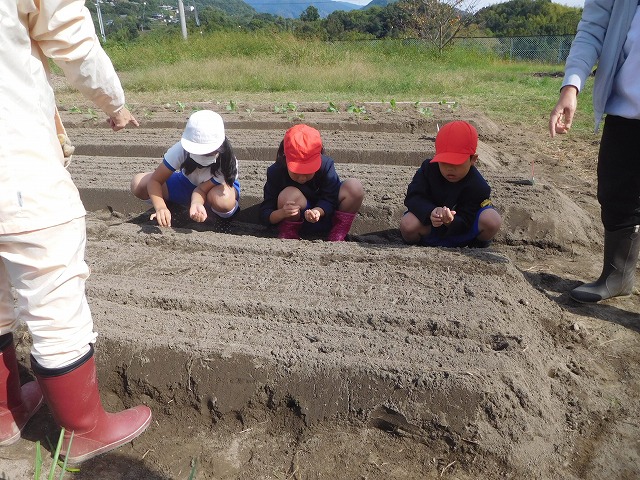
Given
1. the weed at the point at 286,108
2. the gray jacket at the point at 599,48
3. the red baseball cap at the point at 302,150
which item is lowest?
the weed at the point at 286,108

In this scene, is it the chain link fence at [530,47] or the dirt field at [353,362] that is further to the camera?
the chain link fence at [530,47]

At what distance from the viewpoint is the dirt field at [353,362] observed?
2.02m

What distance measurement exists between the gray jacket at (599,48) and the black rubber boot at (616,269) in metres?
0.67

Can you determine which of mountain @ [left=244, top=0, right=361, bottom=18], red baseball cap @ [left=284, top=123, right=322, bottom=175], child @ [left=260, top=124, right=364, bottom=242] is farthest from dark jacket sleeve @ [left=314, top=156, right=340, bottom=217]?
mountain @ [left=244, top=0, right=361, bottom=18]

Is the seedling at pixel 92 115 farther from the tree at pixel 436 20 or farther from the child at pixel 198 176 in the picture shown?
the tree at pixel 436 20

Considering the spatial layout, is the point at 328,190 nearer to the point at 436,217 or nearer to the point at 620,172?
the point at 436,217

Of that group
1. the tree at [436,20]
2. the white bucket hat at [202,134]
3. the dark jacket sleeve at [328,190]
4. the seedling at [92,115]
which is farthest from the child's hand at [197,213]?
the tree at [436,20]

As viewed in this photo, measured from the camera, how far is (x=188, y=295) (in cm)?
276

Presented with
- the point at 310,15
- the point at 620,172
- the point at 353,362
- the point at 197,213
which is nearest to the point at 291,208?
the point at 197,213

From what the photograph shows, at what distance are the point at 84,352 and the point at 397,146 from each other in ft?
14.2

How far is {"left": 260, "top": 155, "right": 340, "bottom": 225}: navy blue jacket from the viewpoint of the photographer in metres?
3.68

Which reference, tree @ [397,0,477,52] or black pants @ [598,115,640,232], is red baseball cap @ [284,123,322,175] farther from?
tree @ [397,0,477,52]

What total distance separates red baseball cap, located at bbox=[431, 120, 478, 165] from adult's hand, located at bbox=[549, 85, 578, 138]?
668 millimetres

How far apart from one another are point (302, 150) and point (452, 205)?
994mm
